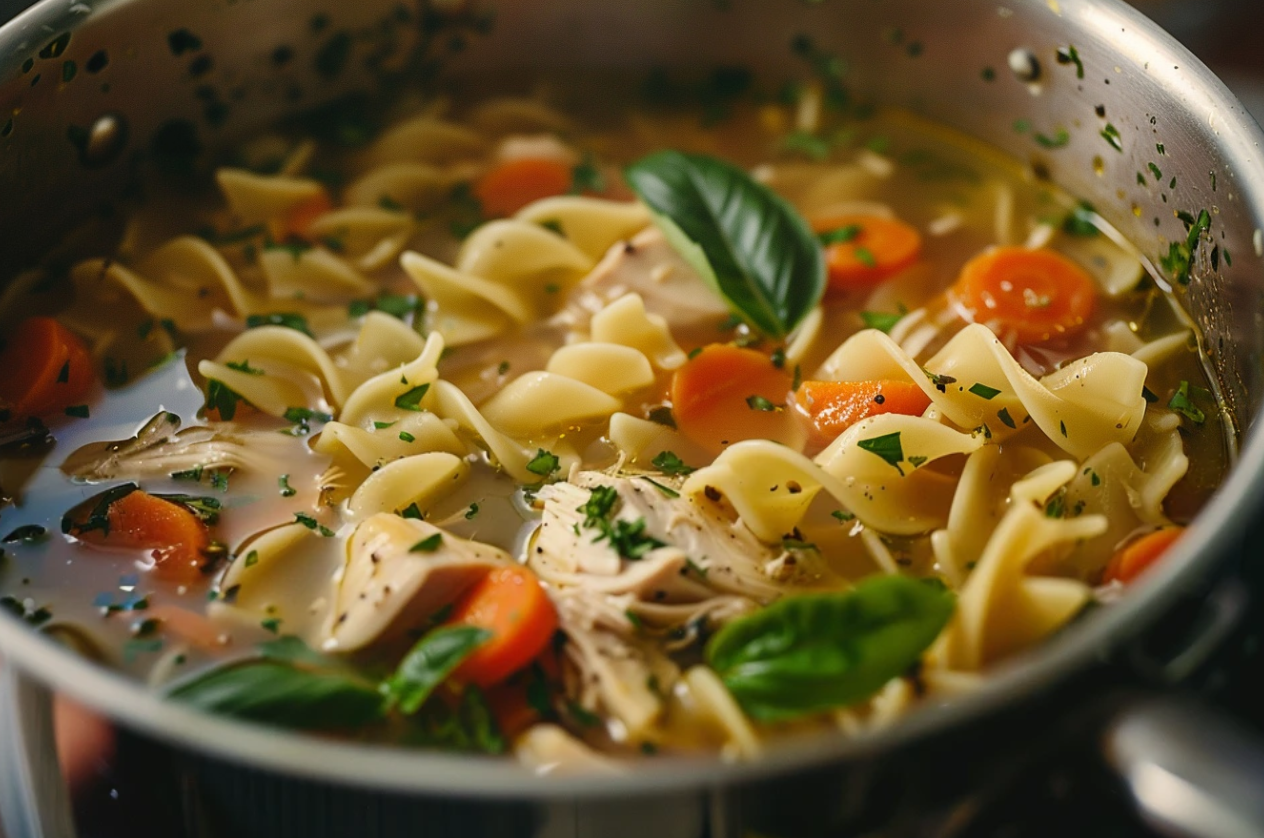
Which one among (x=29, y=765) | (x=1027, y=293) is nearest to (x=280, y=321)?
(x=29, y=765)

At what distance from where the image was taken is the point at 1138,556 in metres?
2.62

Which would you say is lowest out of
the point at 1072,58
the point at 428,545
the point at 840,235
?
the point at 428,545

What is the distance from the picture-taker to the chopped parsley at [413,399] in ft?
10.2

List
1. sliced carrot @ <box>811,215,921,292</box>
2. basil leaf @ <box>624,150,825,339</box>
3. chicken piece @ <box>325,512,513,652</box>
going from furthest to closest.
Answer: sliced carrot @ <box>811,215,921,292</box> < basil leaf @ <box>624,150,825,339</box> < chicken piece @ <box>325,512,513,652</box>

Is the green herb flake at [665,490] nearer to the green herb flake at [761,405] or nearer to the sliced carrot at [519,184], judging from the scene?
the green herb flake at [761,405]

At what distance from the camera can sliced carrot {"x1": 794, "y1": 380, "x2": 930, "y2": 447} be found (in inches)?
121

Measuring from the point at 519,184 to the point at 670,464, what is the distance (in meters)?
1.49

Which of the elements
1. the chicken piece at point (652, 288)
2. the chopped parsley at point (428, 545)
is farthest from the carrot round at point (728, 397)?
the chopped parsley at point (428, 545)

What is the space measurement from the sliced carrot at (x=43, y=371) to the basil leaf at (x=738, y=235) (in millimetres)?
1671

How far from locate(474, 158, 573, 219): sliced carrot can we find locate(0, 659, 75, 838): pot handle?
7.75 ft

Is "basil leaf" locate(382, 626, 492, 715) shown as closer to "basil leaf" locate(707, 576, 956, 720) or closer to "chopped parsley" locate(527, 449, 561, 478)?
"basil leaf" locate(707, 576, 956, 720)

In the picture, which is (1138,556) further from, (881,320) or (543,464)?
(543,464)

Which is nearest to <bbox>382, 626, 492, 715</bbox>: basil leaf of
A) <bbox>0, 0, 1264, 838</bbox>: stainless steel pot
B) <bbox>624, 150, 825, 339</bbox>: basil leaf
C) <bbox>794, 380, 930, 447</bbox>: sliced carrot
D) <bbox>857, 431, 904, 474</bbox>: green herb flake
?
<bbox>0, 0, 1264, 838</bbox>: stainless steel pot

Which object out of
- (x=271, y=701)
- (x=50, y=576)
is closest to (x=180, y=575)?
(x=50, y=576)
